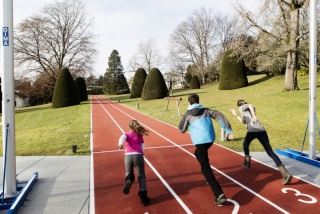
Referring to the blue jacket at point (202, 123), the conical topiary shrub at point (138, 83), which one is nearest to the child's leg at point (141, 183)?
the blue jacket at point (202, 123)

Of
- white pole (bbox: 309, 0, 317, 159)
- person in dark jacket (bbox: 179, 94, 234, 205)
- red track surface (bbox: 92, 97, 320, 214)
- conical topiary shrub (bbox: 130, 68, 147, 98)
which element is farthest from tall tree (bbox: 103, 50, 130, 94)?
person in dark jacket (bbox: 179, 94, 234, 205)

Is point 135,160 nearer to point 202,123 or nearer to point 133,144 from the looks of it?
point 133,144

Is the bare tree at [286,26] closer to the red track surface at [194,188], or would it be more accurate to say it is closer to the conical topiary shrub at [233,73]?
the conical topiary shrub at [233,73]

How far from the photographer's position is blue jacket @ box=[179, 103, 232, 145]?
5.13 metres

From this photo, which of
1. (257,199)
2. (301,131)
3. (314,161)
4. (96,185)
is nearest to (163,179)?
(96,185)

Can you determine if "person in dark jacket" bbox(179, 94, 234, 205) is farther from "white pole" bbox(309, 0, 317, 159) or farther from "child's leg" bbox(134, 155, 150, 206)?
"white pole" bbox(309, 0, 317, 159)

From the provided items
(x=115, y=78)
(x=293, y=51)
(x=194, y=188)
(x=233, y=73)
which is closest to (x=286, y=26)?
(x=293, y=51)

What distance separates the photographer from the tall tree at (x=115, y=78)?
76.8 metres

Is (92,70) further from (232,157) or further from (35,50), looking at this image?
(232,157)

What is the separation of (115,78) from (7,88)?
73.8 m

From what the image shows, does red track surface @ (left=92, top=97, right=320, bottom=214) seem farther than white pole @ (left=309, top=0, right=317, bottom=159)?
No

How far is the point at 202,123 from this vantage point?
517 cm

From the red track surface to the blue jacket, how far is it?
1250mm

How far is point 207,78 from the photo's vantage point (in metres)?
62.2
